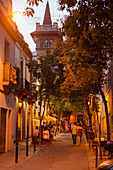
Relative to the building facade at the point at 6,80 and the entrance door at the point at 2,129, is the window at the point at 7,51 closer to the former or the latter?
the building facade at the point at 6,80

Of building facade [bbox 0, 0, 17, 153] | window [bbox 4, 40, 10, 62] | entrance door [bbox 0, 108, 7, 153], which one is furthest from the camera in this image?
window [bbox 4, 40, 10, 62]

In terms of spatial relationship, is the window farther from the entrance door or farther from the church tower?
the church tower

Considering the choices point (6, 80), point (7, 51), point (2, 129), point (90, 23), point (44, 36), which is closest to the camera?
point (90, 23)

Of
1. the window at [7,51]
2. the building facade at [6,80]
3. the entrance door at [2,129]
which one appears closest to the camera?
the entrance door at [2,129]

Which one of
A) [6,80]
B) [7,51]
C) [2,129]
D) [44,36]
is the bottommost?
[2,129]

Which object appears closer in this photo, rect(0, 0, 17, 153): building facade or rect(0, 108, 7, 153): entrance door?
rect(0, 108, 7, 153): entrance door

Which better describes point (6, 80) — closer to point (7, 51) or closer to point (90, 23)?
point (7, 51)

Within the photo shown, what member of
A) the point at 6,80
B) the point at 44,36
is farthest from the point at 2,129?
the point at 44,36

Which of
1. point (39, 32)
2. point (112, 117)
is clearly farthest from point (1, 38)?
point (39, 32)

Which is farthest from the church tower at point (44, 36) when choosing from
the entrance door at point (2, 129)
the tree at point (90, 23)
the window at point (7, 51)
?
the tree at point (90, 23)

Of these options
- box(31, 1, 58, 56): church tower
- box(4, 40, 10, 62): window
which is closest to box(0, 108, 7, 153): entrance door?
box(4, 40, 10, 62): window

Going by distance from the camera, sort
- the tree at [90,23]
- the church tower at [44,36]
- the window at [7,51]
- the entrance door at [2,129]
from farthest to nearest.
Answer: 1. the church tower at [44,36]
2. the window at [7,51]
3. the entrance door at [2,129]
4. the tree at [90,23]

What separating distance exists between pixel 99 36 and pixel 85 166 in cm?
566

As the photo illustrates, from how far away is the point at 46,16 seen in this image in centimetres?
10150
